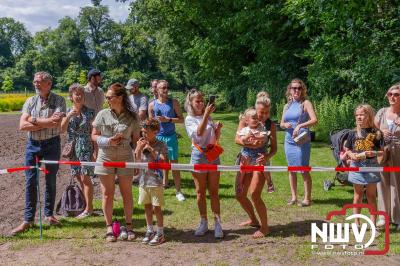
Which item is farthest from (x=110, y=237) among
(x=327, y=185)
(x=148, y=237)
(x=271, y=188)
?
(x=327, y=185)

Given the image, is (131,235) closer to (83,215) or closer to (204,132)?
Result: (83,215)

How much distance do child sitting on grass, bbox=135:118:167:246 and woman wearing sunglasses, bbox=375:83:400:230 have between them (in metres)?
2.79

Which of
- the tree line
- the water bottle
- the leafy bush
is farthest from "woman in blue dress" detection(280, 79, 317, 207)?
the leafy bush

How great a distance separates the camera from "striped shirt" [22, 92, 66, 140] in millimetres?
5859

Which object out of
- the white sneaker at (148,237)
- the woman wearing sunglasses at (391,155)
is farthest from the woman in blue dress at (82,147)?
the woman wearing sunglasses at (391,155)

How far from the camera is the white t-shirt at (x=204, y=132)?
18.4 feet

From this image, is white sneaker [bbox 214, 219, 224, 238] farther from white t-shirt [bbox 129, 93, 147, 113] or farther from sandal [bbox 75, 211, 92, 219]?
white t-shirt [bbox 129, 93, 147, 113]

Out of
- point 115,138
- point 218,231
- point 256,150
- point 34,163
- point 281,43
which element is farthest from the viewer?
point 281,43

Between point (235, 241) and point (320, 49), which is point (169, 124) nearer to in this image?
point (235, 241)

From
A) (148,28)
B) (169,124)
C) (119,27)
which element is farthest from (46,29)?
(169,124)

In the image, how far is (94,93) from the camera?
24.8ft

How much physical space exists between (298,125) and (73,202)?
3530 mm

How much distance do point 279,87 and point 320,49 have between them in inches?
291

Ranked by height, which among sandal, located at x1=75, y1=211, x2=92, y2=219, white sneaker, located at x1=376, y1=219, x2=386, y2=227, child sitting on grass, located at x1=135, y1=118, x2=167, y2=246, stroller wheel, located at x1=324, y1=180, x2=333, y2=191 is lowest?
sandal, located at x1=75, y1=211, x2=92, y2=219
